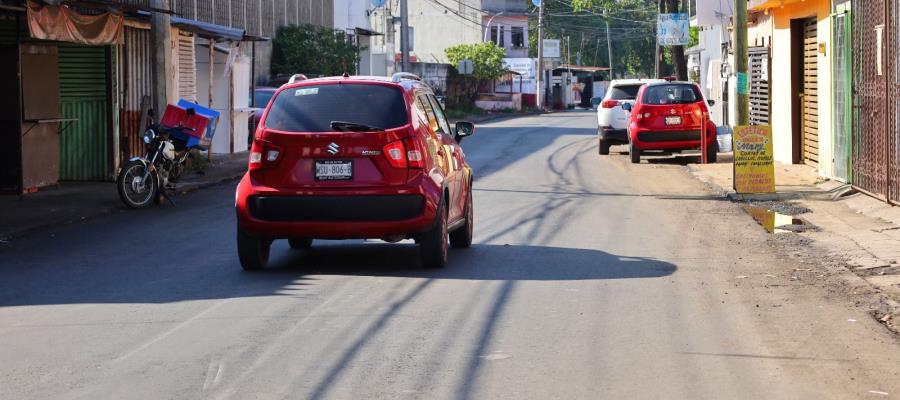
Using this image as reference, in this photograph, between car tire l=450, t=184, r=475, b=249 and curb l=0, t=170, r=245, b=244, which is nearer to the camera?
car tire l=450, t=184, r=475, b=249

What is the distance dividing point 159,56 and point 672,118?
34.1 ft

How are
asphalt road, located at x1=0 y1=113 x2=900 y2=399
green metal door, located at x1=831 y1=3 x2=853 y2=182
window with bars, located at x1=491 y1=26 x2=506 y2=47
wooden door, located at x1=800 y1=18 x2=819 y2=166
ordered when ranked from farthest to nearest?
window with bars, located at x1=491 y1=26 x2=506 y2=47
wooden door, located at x1=800 y1=18 x2=819 y2=166
green metal door, located at x1=831 y1=3 x2=853 y2=182
asphalt road, located at x1=0 y1=113 x2=900 y2=399

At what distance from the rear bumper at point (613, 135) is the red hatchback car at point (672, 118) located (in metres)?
3.56


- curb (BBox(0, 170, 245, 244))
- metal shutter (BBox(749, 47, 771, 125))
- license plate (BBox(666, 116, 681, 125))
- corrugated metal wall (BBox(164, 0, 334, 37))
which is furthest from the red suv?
metal shutter (BBox(749, 47, 771, 125))

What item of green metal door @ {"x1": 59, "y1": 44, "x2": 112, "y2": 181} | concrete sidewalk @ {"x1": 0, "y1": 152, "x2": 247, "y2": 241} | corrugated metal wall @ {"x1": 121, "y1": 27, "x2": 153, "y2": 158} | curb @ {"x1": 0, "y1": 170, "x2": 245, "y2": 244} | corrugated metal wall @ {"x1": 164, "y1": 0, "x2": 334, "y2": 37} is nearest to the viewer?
curb @ {"x1": 0, "y1": 170, "x2": 245, "y2": 244}

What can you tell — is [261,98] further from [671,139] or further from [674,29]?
[674,29]

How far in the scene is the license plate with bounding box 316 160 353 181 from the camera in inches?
445

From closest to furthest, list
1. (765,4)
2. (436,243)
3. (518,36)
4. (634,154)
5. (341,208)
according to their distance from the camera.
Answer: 1. (341,208)
2. (436,243)
3. (765,4)
4. (634,154)
5. (518,36)

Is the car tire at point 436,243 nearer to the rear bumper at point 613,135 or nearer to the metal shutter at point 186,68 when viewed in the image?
the metal shutter at point 186,68

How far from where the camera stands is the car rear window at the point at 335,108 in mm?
11422

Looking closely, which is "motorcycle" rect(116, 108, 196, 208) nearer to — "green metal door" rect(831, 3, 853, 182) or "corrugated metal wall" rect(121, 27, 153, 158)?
"corrugated metal wall" rect(121, 27, 153, 158)

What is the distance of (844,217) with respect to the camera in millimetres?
16031

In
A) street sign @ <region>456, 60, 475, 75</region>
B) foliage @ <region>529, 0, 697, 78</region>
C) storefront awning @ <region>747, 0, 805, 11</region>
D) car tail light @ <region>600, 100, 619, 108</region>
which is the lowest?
car tail light @ <region>600, 100, 619, 108</region>

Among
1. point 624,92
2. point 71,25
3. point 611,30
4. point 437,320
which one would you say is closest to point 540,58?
point 611,30
